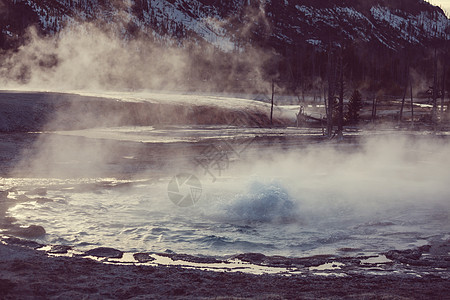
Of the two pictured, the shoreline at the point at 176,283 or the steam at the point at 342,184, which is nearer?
the shoreline at the point at 176,283

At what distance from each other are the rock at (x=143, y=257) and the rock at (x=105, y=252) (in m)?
0.23

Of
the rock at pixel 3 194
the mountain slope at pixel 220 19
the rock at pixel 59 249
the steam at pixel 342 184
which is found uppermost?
the mountain slope at pixel 220 19

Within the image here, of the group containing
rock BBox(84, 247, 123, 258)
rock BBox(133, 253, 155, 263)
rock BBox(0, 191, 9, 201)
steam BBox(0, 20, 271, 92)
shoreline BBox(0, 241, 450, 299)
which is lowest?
rock BBox(133, 253, 155, 263)

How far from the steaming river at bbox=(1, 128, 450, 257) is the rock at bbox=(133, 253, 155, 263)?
36cm

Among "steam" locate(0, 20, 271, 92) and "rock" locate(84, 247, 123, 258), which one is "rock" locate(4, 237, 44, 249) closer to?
"rock" locate(84, 247, 123, 258)

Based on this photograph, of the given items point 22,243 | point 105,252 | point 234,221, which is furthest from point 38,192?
point 105,252

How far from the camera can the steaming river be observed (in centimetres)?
830

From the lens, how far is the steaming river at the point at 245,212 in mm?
8297

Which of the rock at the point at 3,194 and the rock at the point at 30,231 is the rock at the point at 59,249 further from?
the rock at the point at 3,194

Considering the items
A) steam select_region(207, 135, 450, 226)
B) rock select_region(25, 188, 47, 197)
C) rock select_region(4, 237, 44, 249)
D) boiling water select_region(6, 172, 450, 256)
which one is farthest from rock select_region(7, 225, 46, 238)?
steam select_region(207, 135, 450, 226)

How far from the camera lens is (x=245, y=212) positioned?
1021 cm

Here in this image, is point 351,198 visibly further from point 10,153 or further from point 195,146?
point 10,153

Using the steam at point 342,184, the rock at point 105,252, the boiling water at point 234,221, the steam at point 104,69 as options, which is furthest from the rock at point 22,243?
the steam at point 104,69

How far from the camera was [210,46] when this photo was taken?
128 meters
